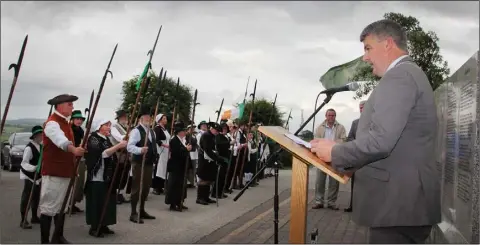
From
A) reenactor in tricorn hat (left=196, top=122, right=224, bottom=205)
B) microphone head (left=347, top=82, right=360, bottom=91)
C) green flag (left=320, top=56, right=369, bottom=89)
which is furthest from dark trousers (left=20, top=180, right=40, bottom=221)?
microphone head (left=347, top=82, right=360, bottom=91)

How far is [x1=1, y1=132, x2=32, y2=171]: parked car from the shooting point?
19.2m

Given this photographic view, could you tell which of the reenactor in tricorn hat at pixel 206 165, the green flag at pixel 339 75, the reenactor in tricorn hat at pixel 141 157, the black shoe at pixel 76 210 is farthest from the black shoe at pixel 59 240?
the reenactor in tricorn hat at pixel 206 165

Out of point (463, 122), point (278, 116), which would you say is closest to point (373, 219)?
point (463, 122)

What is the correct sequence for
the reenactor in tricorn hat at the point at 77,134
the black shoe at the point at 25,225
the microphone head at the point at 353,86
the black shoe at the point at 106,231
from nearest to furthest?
the microphone head at the point at 353,86, the black shoe at the point at 106,231, the black shoe at the point at 25,225, the reenactor in tricorn hat at the point at 77,134

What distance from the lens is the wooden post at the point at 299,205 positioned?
3326 millimetres

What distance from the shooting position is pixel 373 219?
299 centimetres

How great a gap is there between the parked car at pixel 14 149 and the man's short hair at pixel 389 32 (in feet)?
58.8

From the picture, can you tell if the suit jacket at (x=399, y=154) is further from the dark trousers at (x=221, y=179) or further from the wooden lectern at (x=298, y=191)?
the dark trousers at (x=221, y=179)

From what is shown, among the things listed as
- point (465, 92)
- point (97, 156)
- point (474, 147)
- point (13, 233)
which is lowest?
point (13, 233)

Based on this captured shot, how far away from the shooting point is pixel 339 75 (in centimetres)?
484

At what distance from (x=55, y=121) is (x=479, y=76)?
15.9ft

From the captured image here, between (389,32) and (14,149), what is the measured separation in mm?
18498

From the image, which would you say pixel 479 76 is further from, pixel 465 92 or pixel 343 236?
pixel 343 236

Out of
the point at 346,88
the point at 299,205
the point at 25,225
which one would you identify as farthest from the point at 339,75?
the point at 25,225
